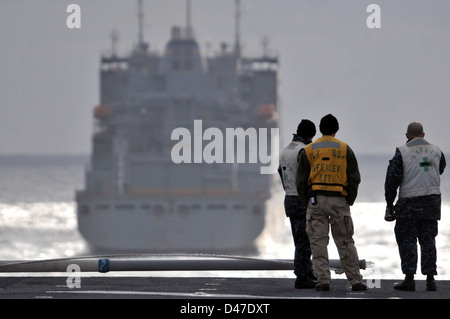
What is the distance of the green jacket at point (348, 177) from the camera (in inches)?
400

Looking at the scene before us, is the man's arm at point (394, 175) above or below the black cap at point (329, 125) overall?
below

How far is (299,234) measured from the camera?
35.2 feet

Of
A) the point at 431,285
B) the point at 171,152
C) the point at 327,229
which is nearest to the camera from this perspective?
the point at 327,229

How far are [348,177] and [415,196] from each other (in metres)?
0.93

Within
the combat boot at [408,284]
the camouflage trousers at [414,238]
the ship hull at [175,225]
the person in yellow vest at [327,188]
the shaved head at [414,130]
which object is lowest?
the ship hull at [175,225]

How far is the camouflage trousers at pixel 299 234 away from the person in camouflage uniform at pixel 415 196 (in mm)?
798

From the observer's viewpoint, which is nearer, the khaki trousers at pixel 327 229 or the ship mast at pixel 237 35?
the khaki trousers at pixel 327 229

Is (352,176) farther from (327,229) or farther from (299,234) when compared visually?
(299,234)

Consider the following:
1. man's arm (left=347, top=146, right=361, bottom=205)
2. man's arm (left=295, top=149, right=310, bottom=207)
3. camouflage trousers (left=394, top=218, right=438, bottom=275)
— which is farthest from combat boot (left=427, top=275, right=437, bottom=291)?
man's arm (left=295, top=149, right=310, bottom=207)

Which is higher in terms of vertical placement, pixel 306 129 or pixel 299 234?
pixel 306 129

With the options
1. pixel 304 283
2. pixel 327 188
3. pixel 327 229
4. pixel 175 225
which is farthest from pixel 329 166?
pixel 175 225

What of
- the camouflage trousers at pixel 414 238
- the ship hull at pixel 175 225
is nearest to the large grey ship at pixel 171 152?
the ship hull at pixel 175 225

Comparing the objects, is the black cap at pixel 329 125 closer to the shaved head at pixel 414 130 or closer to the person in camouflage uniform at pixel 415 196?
the person in camouflage uniform at pixel 415 196
